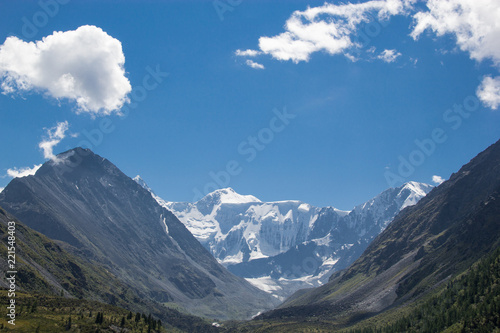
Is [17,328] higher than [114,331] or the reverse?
higher

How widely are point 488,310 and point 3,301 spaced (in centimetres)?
21808

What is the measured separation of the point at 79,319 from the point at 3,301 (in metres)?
33.6

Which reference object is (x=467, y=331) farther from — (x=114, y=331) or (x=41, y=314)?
(x=41, y=314)

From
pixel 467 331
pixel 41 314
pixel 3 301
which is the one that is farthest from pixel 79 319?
pixel 467 331

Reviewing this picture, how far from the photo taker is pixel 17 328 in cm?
16512

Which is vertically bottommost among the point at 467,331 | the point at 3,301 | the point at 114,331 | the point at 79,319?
the point at 467,331

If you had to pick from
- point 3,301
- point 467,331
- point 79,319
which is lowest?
point 467,331

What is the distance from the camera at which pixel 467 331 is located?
187750 millimetres

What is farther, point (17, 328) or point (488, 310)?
point (488, 310)

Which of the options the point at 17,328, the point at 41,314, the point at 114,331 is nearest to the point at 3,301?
the point at 41,314

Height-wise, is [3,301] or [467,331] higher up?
[3,301]

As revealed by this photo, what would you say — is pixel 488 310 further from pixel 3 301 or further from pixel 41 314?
pixel 3 301

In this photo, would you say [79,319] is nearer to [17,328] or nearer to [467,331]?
[17,328]

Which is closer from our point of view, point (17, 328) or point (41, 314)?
point (17, 328)
